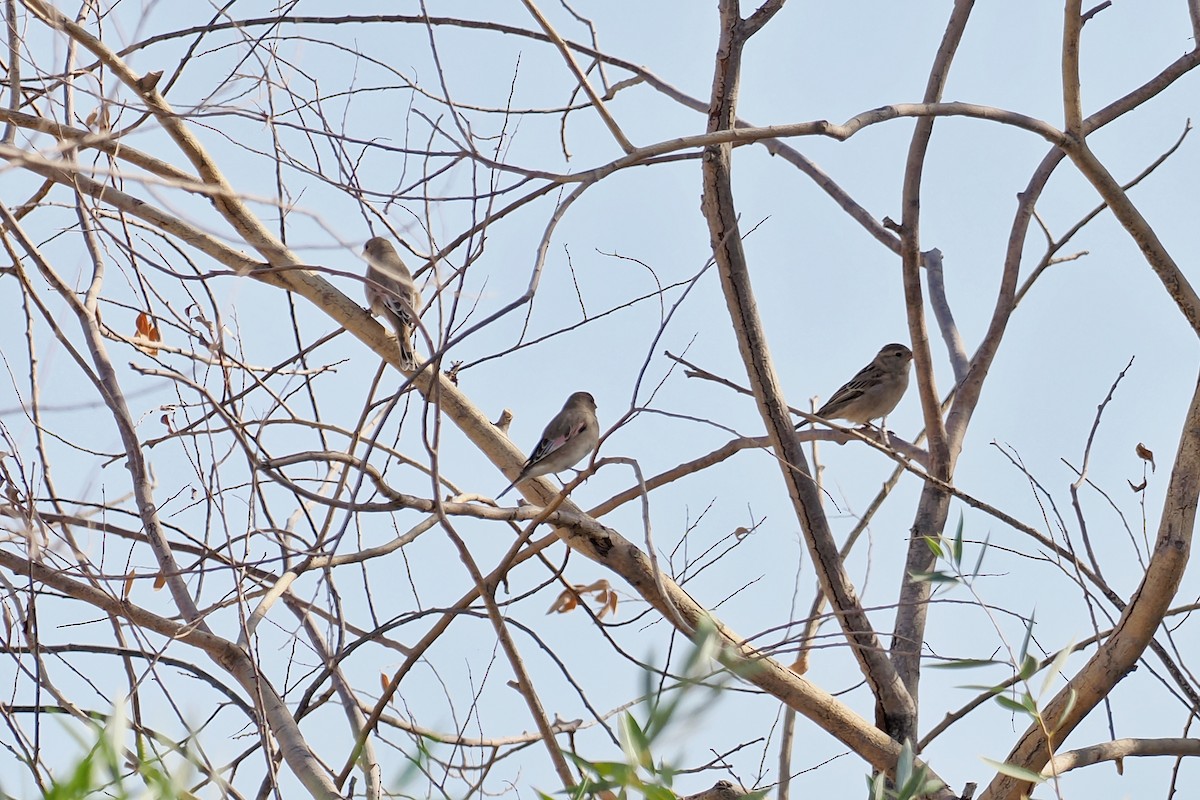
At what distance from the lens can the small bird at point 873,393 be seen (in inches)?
351

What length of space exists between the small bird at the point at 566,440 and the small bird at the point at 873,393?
205cm

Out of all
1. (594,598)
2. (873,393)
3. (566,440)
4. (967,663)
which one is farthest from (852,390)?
(967,663)

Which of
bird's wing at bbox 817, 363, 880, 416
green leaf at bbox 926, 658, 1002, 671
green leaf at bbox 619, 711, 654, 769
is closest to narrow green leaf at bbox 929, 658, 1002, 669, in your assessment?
green leaf at bbox 926, 658, 1002, 671

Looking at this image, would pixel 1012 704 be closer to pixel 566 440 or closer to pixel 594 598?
pixel 594 598

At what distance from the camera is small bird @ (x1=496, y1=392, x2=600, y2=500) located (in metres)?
5.35

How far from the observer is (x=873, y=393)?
8.97m

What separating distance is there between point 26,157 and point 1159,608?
10.6 ft

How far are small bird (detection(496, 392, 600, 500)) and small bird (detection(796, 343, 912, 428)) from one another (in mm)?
2053

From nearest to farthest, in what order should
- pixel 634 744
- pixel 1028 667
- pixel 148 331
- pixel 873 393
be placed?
1. pixel 634 744
2. pixel 1028 667
3. pixel 148 331
4. pixel 873 393

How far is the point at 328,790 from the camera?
11.8ft

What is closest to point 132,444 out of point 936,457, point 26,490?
point 26,490

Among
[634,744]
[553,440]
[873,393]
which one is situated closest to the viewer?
[634,744]

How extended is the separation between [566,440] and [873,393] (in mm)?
3444

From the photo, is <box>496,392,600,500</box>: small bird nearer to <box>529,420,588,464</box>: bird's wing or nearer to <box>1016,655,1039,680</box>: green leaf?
<box>529,420,588,464</box>: bird's wing
